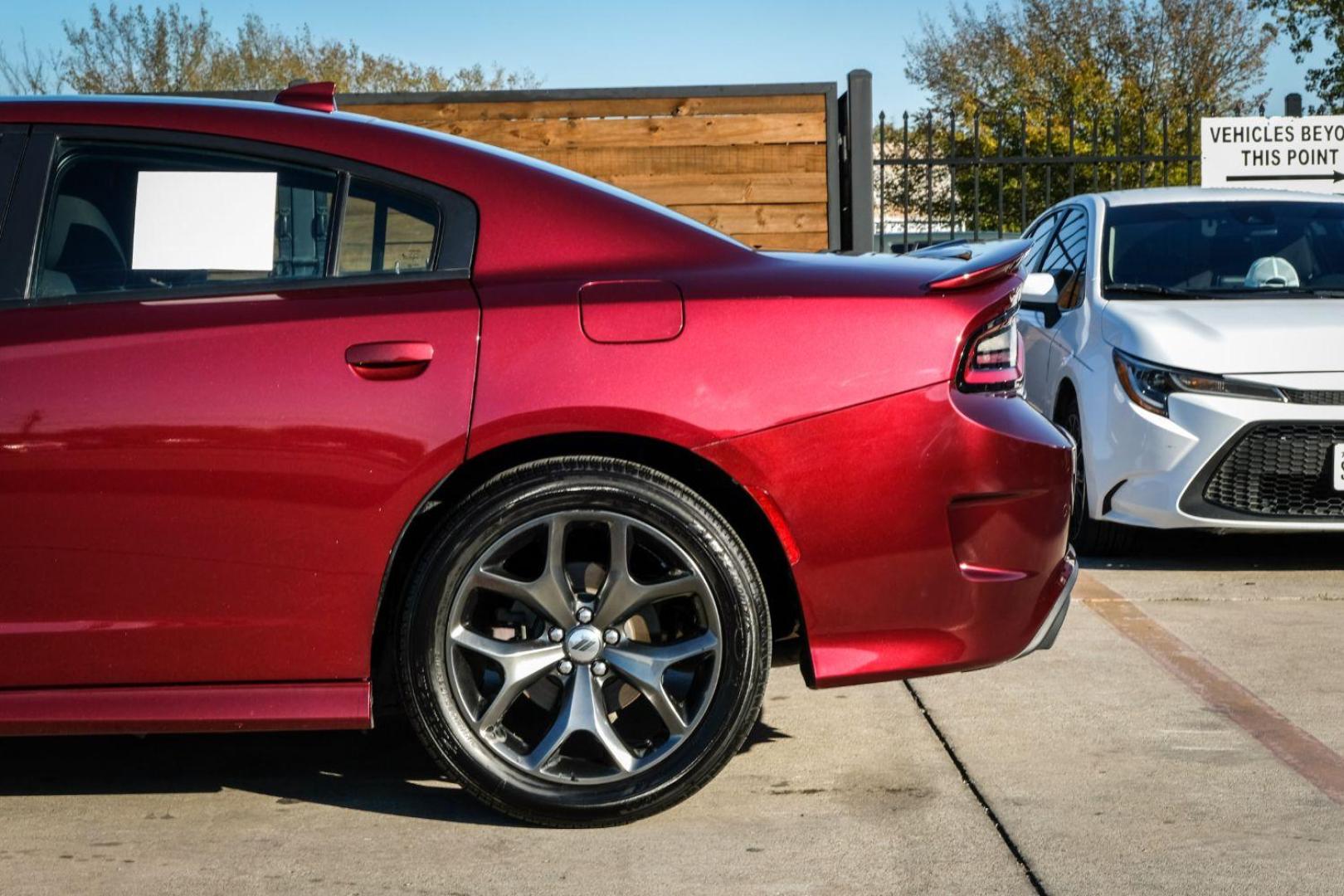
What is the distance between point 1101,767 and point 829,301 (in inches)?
53.1

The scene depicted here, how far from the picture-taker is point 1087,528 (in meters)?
7.09

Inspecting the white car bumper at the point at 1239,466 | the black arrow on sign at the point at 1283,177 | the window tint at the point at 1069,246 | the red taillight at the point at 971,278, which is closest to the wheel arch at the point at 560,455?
the red taillight at the point at 971,278

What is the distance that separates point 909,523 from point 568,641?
760 mm

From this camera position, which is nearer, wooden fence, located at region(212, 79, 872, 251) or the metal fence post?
wooden fence, located at region(212, 79, 872, 251)

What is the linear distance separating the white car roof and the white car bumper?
156 cm

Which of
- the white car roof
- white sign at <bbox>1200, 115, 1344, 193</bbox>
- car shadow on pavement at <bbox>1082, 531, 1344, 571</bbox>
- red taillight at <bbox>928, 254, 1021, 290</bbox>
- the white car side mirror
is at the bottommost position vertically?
car shadow on pavement at <bbox>1082, 531, 1344, 571</bbox>

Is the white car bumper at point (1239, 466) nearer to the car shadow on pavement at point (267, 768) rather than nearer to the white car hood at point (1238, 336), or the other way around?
the white car hood at point (1238, 336)

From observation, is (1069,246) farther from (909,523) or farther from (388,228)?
(388,228)

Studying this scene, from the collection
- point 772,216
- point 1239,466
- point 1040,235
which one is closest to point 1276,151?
point 772,216

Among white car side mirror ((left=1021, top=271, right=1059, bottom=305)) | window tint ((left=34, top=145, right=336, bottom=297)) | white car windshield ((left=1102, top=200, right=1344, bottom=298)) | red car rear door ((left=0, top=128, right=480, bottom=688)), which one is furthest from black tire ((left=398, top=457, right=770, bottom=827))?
white car windshield ((left=1102, top=200, right=1344, bottom=298))

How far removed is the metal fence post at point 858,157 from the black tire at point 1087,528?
4716 millimetres

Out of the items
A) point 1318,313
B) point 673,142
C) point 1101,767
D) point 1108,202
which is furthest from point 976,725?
point 673,142

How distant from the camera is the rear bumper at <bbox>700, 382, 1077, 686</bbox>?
3.54m

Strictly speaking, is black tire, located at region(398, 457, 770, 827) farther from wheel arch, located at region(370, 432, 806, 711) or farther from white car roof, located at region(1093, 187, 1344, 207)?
white car roof, located at region(1093, 187, 1344, 207)
